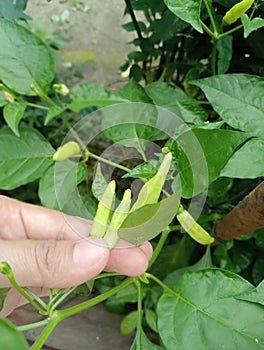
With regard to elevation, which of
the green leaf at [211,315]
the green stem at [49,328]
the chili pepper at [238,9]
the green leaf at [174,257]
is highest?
the chili pepper at [238,9]

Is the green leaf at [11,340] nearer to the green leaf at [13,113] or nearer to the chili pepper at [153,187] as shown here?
the chili pepper at [153,187]

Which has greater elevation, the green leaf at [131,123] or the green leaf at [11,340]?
the green leaf at [11,340]

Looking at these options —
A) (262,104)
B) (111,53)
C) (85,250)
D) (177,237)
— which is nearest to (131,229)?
(85,250)

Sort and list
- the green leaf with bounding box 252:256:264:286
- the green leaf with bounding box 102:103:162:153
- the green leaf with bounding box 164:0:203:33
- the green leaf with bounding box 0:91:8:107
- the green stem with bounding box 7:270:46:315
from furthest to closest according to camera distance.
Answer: the green leaf with bounding box 252:256:264:286 < the green leaf with bounding box 0:91:8:107 < the green leaf with bounding box 102:103:162:153 < the green leaf with bounding box 164:0:203:33 < the green stem with bounding box 7:270:46:315

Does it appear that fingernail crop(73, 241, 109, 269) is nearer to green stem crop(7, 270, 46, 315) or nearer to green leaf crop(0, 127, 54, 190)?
green stem crop(7, 270, 46, 315)

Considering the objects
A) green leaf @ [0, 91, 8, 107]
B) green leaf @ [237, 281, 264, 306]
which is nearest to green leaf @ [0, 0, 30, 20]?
green leaf @ [0, 91, 8, 107]

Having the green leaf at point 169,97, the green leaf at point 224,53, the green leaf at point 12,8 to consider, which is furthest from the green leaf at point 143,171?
the green leaf at point 12,8

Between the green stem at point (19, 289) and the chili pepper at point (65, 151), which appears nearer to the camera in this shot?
the green stem at point (19, 289)

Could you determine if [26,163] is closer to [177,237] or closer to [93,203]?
[93,203]
